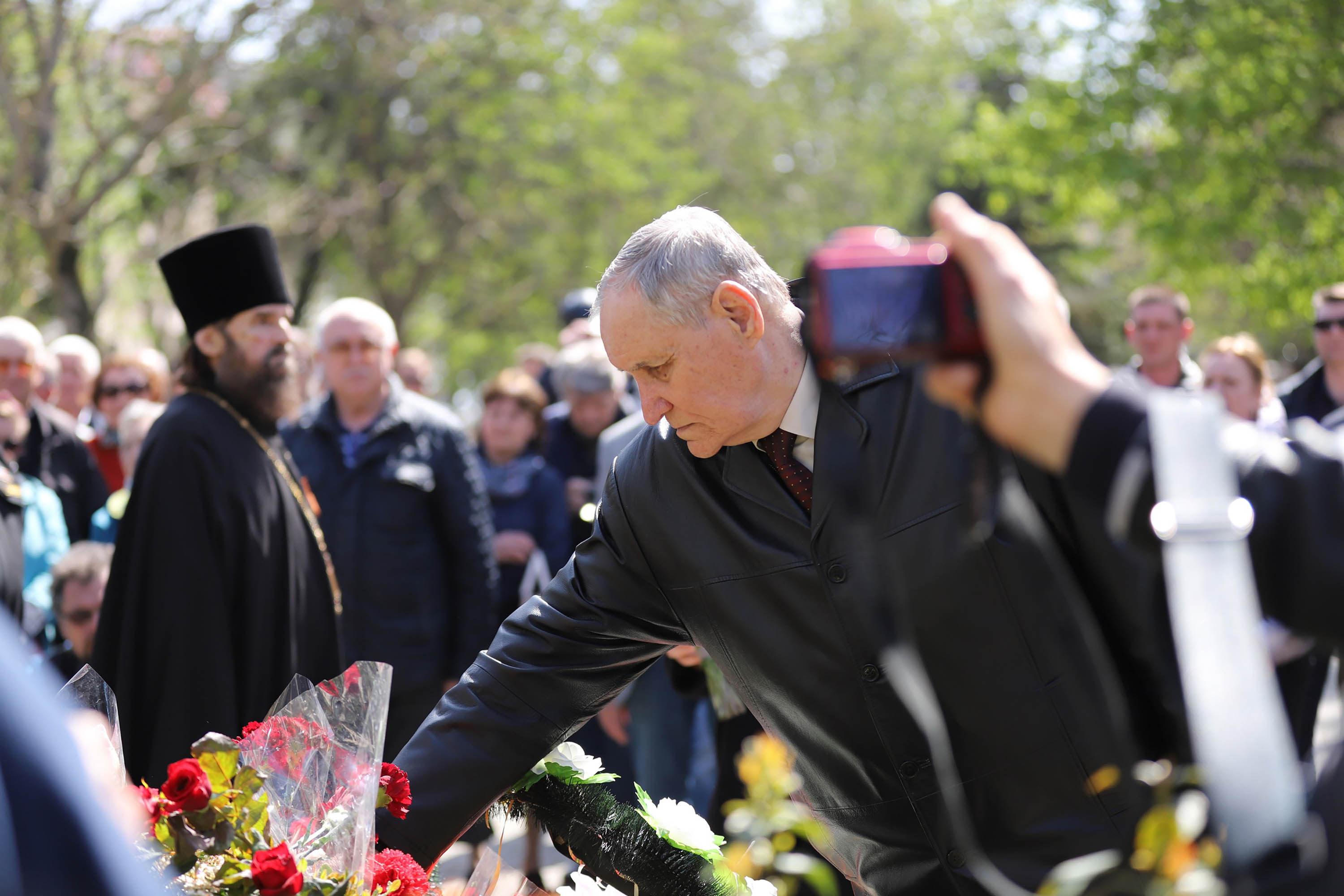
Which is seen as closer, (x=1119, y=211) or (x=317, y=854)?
(x=317, y=854)

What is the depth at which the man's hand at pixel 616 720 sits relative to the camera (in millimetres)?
5781

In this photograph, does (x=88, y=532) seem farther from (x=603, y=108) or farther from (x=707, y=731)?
(x=603, y=108)

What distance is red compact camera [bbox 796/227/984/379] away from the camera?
1.10 metres

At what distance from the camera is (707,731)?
5820 millimetres

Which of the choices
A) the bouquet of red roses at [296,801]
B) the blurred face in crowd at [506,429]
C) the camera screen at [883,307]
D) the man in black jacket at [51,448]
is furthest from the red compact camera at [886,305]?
the man in black jacket at [51,448]

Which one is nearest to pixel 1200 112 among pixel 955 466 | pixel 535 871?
pixel 535 871

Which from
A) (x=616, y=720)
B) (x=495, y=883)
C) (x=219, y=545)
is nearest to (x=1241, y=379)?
(x=616, y=720)

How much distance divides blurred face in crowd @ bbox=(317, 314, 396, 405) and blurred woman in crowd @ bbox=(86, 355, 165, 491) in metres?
2.45

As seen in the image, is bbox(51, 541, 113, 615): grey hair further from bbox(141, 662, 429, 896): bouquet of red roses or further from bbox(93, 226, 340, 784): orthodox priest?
bbox(141, 662, 429, 896): bouquet of red roses

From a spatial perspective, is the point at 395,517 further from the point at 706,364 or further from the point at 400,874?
the point at 400,874

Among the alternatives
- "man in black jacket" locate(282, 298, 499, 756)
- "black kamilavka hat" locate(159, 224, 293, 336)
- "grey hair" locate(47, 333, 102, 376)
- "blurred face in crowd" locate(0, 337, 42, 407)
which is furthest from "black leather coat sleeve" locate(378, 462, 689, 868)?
"grey hair" locate(47, 333, 102, 376)

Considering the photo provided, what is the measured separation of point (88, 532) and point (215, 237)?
8.96 feet

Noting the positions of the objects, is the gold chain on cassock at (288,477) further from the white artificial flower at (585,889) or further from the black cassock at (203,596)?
the white artificial flower at (585,889)

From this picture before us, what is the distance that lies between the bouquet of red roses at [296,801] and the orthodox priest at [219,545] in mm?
2055
